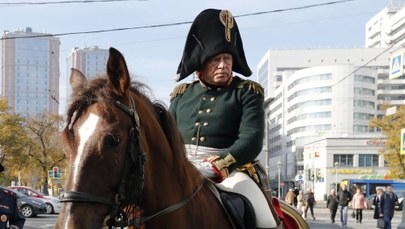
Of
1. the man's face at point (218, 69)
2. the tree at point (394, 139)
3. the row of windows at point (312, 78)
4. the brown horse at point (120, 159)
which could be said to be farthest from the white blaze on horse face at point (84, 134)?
the row of windows at point (312, 78)

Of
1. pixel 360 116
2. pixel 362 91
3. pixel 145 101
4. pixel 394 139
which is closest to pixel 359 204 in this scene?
pixel 145 101

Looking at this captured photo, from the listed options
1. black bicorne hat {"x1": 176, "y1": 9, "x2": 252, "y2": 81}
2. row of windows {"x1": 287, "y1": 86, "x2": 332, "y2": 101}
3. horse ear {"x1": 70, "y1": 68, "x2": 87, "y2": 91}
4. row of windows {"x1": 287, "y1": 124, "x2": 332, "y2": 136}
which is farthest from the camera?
row of windows {"x1": 287, "y1": 124, "x2": 332, "y2": 136}

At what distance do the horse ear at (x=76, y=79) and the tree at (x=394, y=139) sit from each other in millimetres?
54293

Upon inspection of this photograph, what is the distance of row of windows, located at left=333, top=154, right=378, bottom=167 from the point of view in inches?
3260

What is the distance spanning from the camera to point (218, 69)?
14.0 ft

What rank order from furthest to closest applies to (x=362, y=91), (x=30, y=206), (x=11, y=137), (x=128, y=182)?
(x=362, y=91) → (x=11, y=137) → (x=30, y=206) → (x=128, y=182)

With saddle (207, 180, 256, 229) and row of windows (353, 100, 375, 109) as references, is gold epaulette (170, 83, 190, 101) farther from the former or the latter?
row of windows (353, 100, 375, 109)

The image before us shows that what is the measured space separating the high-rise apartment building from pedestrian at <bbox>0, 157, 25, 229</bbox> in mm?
35100

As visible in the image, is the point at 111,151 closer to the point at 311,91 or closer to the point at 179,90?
the point at 179,90

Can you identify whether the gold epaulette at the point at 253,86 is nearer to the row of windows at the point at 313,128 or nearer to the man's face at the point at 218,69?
the man's face at the point at 218,69

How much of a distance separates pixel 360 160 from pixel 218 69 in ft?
269

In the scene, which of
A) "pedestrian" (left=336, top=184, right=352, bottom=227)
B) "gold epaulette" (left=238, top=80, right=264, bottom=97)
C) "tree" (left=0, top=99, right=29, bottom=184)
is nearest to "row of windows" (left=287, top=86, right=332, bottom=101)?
"tree" (left=0, top=99, right=29, bottom=184)

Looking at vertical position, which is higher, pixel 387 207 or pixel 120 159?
pixel 120 159

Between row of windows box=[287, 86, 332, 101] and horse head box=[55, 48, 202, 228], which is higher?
row of windows box=[287, 86, 332, 101]
